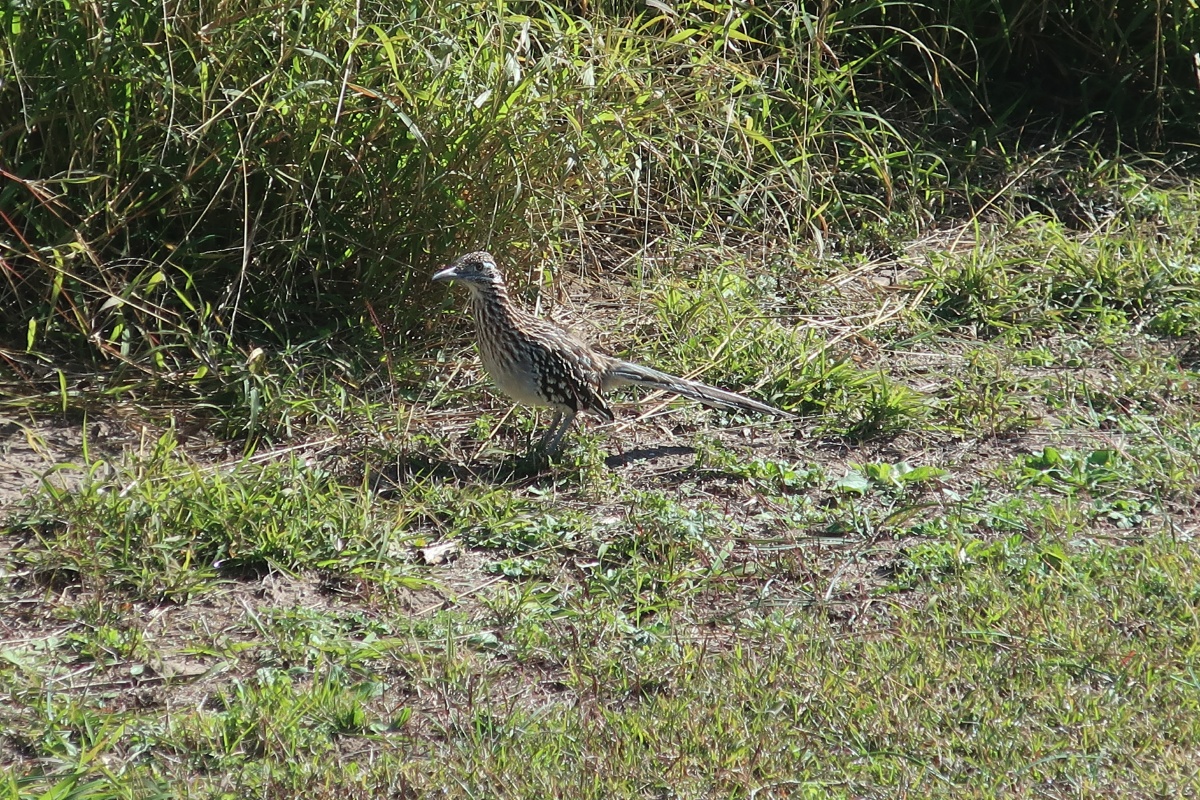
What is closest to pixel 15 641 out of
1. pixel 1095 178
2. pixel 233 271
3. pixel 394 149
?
pixel 233 271

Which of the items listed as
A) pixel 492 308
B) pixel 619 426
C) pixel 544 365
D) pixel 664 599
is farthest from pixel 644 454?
pixel 664 599

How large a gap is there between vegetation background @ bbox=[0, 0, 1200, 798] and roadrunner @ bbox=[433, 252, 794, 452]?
9.2 inches

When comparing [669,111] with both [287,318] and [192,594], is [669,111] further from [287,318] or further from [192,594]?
[192,594]

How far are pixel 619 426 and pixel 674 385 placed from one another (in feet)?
1.21

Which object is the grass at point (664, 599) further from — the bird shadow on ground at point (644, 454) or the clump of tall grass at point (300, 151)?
the clump of tall grass at point (300, 151)

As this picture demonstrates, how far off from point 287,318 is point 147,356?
2.53ft

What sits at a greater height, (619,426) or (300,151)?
(300,151)

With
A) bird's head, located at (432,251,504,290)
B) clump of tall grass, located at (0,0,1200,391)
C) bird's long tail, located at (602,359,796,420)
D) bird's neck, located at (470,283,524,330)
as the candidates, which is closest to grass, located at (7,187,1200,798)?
bird's long tail, located at (602,359,796,420)

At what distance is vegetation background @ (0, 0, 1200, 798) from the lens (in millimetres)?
4652

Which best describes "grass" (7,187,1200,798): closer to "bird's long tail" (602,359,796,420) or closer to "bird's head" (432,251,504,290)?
"bird's long tail" (602,359,796,420)

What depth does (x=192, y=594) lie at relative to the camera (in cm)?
536

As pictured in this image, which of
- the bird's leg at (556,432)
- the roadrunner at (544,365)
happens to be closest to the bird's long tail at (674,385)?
the roadrunner at (544,365)

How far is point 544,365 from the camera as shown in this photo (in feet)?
21.5

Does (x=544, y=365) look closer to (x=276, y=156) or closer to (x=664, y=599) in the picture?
(x=664, y=599)
